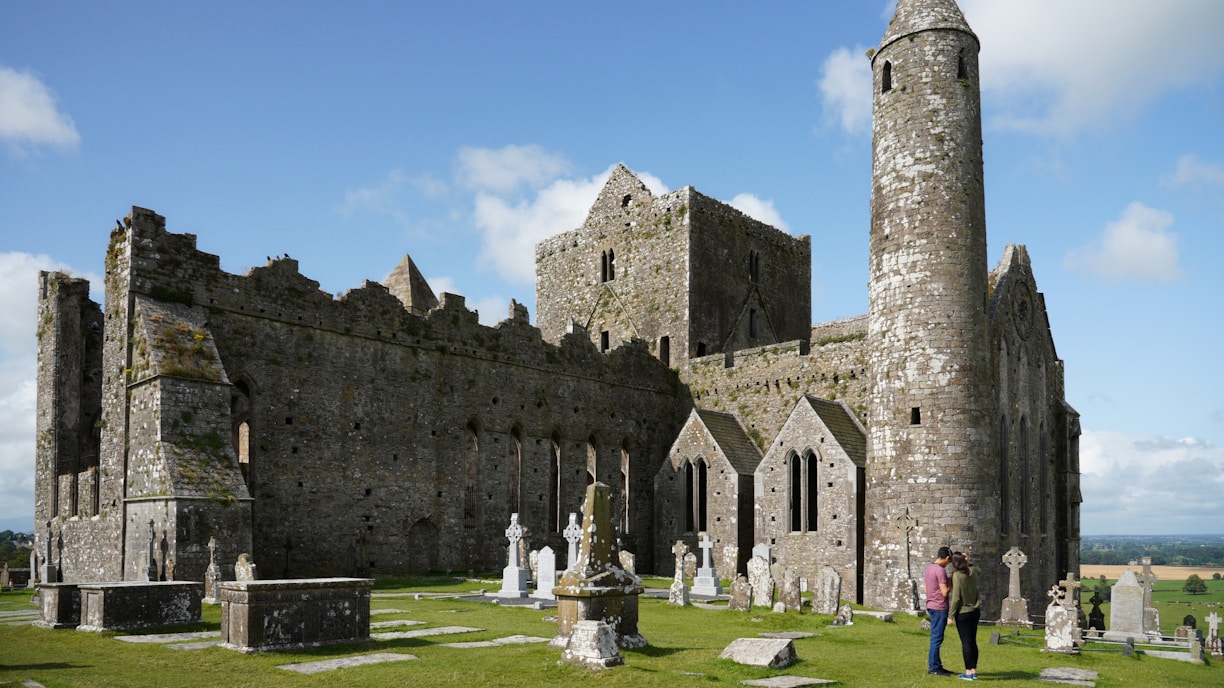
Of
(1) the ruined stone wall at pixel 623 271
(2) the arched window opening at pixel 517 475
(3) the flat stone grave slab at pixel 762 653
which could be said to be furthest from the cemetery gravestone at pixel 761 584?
(1) the ruined stone wall at pixel 623 271

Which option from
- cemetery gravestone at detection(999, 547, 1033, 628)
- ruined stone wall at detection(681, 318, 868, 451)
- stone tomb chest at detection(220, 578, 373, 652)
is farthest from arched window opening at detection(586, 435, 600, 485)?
stone tomb chest at detection(220, 578, 373, 652)

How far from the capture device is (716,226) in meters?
39.6

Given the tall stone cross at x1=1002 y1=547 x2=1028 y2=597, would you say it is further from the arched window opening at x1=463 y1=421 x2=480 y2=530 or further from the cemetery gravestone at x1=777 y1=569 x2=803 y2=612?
the arched window opening at x1=463 y1=421 x2=480 y2=530

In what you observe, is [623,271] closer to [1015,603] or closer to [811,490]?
[811,490]

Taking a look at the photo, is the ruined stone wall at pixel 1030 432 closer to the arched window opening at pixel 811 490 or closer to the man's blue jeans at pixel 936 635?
the arched window opening at pixel 811 490

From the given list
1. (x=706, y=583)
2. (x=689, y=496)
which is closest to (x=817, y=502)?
(x=689, y=496)

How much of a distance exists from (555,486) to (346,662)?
21830 millimetres

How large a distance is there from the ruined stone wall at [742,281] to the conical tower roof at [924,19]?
11901mm

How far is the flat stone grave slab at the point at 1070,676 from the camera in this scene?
1274cm

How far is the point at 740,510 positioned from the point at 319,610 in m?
19.8

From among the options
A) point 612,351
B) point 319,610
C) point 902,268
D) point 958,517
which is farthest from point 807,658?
point 612,351

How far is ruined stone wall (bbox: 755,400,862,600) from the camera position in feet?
93.5

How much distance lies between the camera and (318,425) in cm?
2727

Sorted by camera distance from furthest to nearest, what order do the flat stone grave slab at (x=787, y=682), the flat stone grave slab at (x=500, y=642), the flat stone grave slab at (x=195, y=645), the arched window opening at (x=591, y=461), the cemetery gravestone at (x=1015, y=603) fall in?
the arched window opening at (x=591, y=461)
the cemetery gravestone at (x=1015, y=603)
the flat stone grave slab at (x=500, y=642)
the flat stone grave slab at (x=195, y=645)
the flat stone grave slab at (x=787, y=682)
